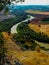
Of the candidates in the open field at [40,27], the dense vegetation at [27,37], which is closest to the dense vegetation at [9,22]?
the dense vegetation at [27,37]

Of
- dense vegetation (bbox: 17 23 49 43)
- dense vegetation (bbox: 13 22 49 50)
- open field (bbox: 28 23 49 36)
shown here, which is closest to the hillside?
dense vegetation (bbox: 13 22 49 50)

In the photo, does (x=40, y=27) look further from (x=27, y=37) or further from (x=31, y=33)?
(x=27, y=37)

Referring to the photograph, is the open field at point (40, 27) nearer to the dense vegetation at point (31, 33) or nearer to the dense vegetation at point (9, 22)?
the dense vegetation at point (31, 33)

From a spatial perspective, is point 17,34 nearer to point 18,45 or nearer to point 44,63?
point 18,45

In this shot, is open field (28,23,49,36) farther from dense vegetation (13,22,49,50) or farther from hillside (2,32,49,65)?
hillside (2,32,49,65)

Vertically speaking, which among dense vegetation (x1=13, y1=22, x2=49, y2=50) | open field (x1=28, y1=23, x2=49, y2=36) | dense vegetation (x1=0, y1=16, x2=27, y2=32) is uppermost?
dense vegetation (x1=0, y1=16, x2=27, y2=32)

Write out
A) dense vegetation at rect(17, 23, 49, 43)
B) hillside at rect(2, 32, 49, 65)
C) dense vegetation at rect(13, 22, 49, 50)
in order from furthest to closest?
dense vegetation at rect(17, 23, 49, 43) < dense vegetation at rect(13, 22, 49, 50) < hillside at rect(2, 32, 49, 65)

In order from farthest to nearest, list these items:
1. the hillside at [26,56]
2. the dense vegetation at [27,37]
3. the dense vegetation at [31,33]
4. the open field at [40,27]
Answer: the open field at [40,27] → the dense vegetation at [31,33] → the dense vegetation at [27,37] → the hillside at [26,56]

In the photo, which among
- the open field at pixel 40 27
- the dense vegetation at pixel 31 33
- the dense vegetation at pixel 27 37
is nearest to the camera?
the dense vegetation at pixel 27 37

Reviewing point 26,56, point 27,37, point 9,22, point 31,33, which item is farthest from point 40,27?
point 26,56

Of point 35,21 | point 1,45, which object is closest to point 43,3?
point 35,21

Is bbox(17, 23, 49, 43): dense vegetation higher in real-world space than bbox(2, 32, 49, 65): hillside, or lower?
higher
